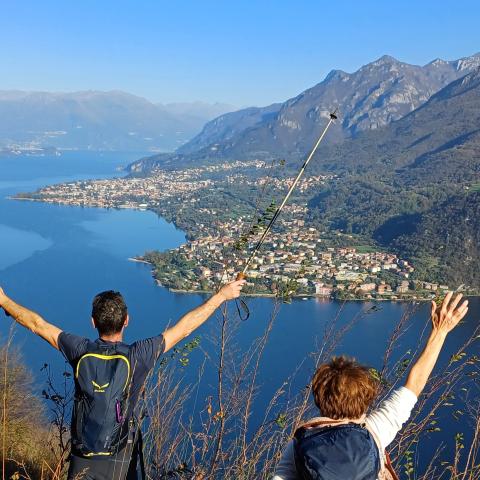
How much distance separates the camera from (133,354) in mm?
1060

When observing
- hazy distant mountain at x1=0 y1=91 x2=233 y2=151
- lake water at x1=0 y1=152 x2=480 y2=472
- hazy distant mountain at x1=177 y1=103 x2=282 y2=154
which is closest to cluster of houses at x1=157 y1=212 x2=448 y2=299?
lake water at x1=0 y1=152 x2=480 y2=472

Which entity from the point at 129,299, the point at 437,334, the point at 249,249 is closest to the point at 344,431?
the point at 437,334

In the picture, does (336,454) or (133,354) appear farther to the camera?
(133,354)

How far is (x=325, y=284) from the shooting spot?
16906 millimetres

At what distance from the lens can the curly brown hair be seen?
0.78m

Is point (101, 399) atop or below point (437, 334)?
below

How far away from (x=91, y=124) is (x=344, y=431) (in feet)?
393

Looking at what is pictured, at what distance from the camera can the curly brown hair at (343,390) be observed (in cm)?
78

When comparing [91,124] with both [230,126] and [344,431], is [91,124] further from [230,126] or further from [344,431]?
[344,431]

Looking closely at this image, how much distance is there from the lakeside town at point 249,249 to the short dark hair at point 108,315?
275mm

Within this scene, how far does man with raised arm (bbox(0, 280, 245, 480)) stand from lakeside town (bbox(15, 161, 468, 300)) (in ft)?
0.93

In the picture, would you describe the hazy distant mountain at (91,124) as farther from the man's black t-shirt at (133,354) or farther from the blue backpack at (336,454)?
the blue backpack at (336,454)

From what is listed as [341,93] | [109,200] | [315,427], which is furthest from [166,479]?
[341,93]

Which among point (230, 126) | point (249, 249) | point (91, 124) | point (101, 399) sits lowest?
point (101, 399)
